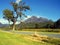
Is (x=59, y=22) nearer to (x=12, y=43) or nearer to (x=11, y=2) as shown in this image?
(x=11, y=2)

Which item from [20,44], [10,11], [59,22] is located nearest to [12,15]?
[10,11]

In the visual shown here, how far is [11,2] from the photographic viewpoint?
79.4m

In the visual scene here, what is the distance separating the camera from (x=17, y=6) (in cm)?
8038

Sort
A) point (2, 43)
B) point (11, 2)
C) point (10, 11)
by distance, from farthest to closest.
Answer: point (10, 11)
point (11, 2)
point (2, 43)

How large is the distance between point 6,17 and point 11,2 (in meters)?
10.9

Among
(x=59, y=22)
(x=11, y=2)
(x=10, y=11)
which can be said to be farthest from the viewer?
(x=59, y=22)

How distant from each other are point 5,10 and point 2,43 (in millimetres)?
73864

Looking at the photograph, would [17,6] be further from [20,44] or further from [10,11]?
[20,44]

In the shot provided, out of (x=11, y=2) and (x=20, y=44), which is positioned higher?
(x=11, y=2)

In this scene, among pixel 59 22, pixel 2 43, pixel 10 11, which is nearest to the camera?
pixel 2 43

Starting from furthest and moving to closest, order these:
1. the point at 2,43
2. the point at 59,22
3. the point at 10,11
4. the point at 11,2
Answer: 1. the point at 59,22
2. the point at 10,11
3. the point at 11,2
4. the point at 2,43

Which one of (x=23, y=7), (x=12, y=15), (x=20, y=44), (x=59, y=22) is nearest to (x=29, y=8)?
(x=23, y=7)

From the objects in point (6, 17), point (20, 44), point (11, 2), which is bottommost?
point (20, 44)

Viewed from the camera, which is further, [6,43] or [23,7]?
[23,7]
